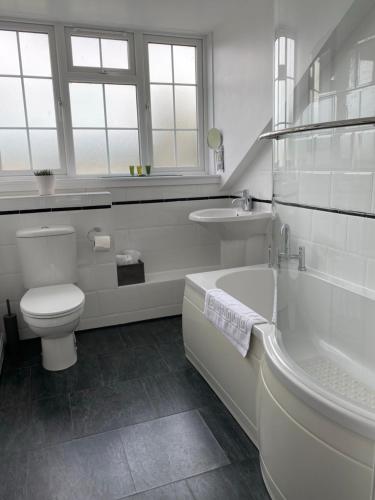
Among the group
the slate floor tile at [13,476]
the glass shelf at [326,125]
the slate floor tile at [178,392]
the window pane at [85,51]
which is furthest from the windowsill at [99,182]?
the slate floor tile at [13,476]

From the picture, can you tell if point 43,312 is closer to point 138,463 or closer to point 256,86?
point 138,463

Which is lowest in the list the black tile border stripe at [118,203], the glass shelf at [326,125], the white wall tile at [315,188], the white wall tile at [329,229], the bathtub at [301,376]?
the bathtub at [301,376]

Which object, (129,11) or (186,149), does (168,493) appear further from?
(129,11)

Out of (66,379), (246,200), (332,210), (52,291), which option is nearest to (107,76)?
(246,200)

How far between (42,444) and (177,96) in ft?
9.85

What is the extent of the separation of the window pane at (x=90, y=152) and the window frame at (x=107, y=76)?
0.05 metres

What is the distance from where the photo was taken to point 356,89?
6.10 feet

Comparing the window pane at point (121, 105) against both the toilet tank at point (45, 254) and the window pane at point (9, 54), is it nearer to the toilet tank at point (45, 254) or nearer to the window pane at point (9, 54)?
the window pane at point (9, 54)

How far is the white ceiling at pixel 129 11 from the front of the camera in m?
2.76

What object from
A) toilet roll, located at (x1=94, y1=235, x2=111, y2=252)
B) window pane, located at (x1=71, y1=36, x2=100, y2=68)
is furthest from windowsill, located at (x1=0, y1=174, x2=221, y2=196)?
window pane, located at (x1=71, y1=36, x2=100, y2=68)

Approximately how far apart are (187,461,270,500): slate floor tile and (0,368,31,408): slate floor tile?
1138 mm

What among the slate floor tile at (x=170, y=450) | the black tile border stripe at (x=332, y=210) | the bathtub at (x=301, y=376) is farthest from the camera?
the black tile border stripe at (x=332, y=210)

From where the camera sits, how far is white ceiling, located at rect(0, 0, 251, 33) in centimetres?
276

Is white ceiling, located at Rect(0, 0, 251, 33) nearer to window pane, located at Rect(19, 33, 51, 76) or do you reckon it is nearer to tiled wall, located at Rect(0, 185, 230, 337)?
window pane, located at Rect(19, 33, 51, 76)
